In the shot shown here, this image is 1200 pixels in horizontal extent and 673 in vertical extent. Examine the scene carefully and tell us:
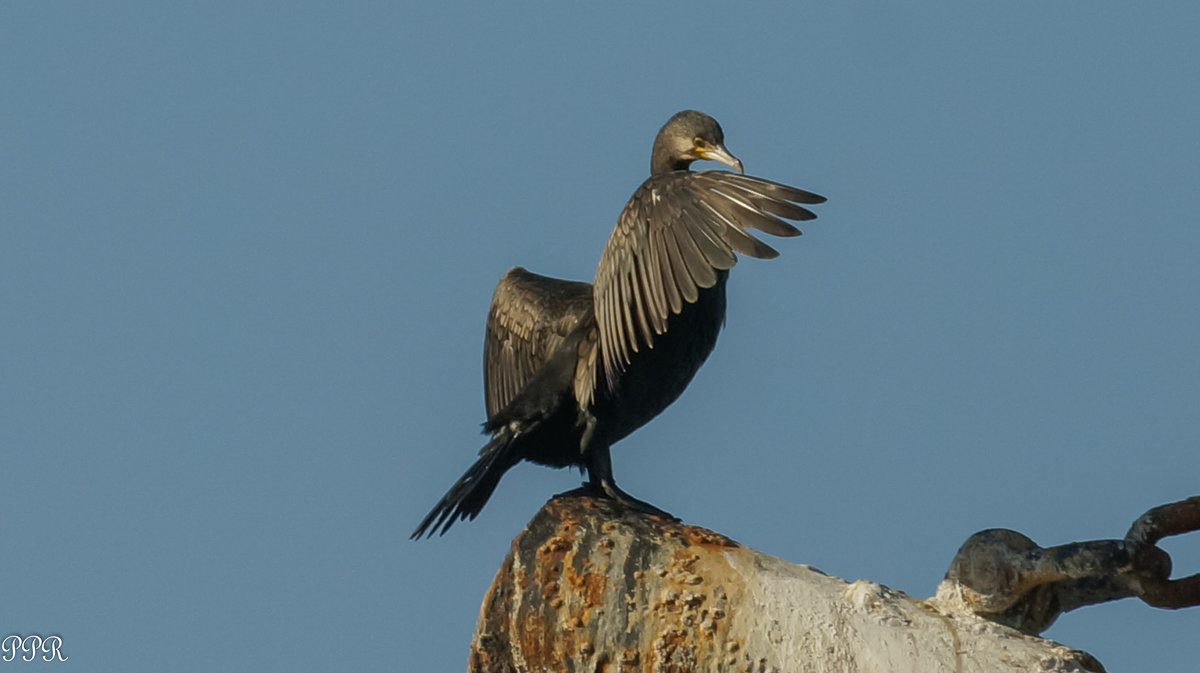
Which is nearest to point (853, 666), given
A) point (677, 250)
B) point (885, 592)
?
point (885, 592)

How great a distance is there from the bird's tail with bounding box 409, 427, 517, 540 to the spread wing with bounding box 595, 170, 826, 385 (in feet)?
1.78

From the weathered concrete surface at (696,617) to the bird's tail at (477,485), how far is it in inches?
44.4

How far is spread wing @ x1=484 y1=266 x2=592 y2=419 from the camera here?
6.75 m

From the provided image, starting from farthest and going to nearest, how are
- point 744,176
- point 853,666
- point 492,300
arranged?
1. point 492,300
2. point 744,176
3. point 853,666

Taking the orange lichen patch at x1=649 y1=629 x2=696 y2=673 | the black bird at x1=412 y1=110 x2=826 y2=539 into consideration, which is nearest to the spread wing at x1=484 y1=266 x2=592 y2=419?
the black bird at x1=412 y1=110 x2=826 y2=539

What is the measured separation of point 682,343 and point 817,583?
1.64 meters

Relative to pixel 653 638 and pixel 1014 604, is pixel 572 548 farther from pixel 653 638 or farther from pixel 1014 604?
pixel 1014 604

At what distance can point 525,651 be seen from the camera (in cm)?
478

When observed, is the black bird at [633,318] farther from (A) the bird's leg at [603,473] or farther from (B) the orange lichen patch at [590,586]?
(B) the orange lichen patch at [590,586]

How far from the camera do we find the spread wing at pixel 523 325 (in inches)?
266

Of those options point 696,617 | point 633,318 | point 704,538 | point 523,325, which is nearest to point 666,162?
point 523,325

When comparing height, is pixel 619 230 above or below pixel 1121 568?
above

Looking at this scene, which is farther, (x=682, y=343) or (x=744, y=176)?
(x=682, y=343)

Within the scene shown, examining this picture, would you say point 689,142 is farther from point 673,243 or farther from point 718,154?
point 673,243
